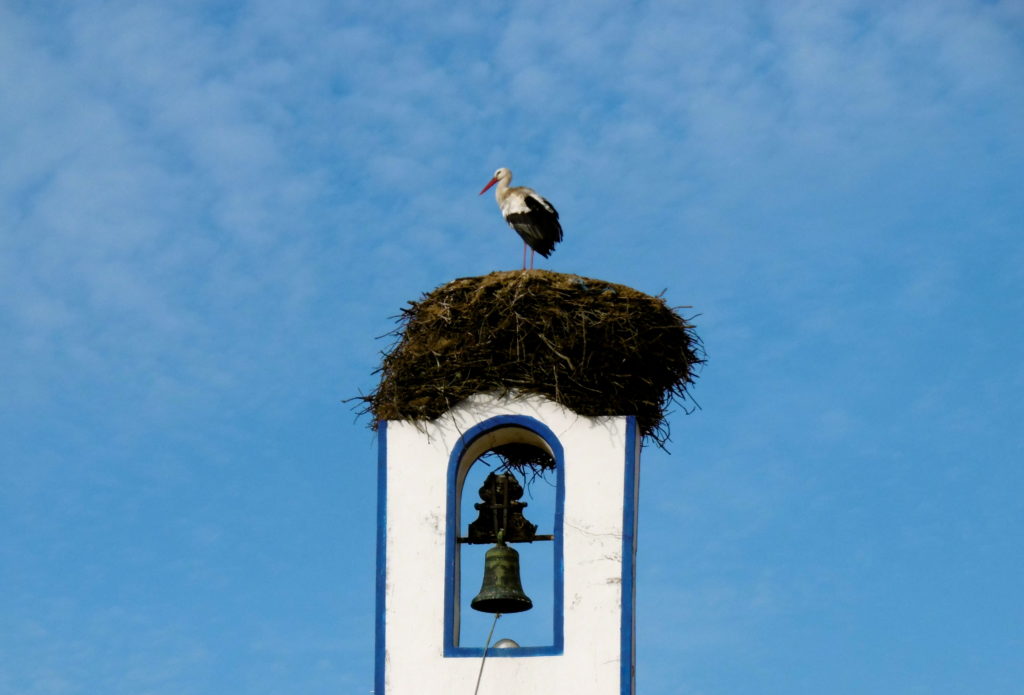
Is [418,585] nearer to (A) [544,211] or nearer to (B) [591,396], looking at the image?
(B) [591,396]

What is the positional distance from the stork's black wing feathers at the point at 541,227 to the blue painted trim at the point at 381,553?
286cm

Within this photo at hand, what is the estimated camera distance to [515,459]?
15.6 metres

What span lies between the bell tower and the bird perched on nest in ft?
5.35

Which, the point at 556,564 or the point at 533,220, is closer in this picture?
the point at 556,564

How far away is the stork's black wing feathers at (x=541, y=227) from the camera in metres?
17.1

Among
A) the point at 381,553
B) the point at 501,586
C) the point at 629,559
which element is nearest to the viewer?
the point at 629,559

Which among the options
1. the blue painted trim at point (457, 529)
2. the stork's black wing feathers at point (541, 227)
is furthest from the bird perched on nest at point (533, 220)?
the blue painted trim at point (457, 529)

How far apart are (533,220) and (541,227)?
10cm

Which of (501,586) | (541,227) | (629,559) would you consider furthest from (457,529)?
(541,227)

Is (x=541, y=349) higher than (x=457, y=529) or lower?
higher

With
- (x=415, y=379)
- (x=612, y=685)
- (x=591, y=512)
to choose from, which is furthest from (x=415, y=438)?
(x=612, y=685)

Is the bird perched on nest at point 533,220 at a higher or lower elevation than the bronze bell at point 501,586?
higher

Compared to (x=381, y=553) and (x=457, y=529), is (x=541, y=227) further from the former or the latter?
(x=381, y=553)

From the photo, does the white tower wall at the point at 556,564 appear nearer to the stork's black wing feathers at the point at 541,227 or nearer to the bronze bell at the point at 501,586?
the bronze bell at the point at 501,586
